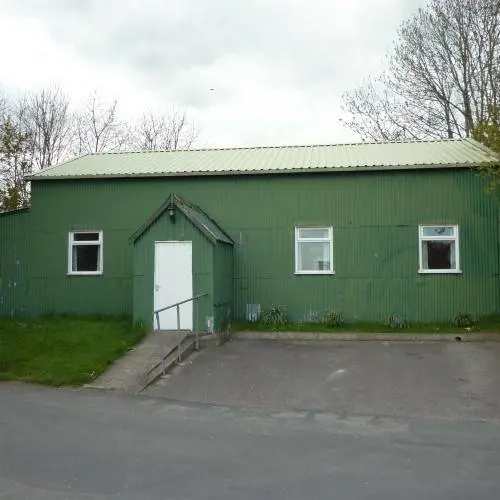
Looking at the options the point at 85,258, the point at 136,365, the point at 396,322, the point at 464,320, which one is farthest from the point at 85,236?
the point at 464,320

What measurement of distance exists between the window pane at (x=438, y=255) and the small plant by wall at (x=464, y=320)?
1.40 m

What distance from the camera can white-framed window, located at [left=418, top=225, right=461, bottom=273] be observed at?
17859mm

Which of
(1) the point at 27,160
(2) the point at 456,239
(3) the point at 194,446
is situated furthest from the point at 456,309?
(1) the point at 27,160

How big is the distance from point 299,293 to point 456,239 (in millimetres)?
4736

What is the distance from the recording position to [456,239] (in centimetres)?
1781

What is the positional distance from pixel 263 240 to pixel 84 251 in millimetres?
5716

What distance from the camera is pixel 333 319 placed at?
1744cm

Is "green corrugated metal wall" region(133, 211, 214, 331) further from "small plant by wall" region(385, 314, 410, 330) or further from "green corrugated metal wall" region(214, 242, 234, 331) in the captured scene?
"small plant by wall" region(385, 314, 410, 330)

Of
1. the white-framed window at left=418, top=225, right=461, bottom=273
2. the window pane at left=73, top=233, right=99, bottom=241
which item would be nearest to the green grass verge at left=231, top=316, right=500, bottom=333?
the white-framed window at left=418, top=225, right=461, bottom=273

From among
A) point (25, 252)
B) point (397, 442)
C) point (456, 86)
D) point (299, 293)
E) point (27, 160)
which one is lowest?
point (397, 442)

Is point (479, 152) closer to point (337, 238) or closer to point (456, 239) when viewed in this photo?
point (456, 239)

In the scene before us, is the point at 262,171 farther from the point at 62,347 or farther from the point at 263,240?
the point at 62,347

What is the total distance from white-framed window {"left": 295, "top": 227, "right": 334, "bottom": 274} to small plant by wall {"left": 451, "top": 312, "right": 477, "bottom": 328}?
378 centimetres

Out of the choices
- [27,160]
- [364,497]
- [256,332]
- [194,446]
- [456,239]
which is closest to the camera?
[364,497]
